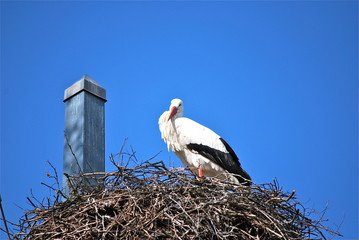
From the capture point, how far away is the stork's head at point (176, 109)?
616cm

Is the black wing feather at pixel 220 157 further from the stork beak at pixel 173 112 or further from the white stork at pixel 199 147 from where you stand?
the stork beak at pixel 173 112

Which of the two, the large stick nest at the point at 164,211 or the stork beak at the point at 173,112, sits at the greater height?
the stork beak at the point at 173,112

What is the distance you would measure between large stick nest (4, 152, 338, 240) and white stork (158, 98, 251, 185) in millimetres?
1507

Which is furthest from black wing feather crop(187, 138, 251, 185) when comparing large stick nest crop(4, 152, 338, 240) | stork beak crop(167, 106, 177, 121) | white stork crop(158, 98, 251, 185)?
large stick nest crop(4, 152, 338, 240)

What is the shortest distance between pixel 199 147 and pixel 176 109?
1.69 feet

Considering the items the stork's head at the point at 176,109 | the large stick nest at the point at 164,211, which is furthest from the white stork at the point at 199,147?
the large stick nest at the point at 164,211

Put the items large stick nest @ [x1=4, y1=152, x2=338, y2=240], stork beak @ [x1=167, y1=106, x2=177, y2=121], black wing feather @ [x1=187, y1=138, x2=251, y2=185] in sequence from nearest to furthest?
large stick nest @ [x1=4, y1=152, x2=338, y2=240] < black wing feather @ [x1=187, y1=138, x2=251, y2=185] < stork beak @ [x1=167, y1=106, x2=177, y2=121]

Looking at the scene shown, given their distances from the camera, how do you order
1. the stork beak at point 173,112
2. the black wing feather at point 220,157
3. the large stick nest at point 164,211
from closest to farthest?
the large stick nest at point 164,211, the black wing feather at point 220,157, the stork beak at point 173,112

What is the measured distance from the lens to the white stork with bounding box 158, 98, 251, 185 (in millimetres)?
5898

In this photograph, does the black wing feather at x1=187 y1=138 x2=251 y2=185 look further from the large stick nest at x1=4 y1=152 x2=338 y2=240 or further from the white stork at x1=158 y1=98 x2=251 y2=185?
the large stick nest at x1=4 y1=152 x2=338 y2=240

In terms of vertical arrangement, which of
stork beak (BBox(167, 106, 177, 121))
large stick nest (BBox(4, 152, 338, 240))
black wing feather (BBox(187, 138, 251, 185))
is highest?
stork beak (BBox(167, 106, 177, 121))

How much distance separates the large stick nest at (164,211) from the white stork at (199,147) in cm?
151

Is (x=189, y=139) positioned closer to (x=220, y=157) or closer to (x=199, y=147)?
(x=199, y=147)

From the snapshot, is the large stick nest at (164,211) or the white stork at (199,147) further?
the white stork at (199,147)
